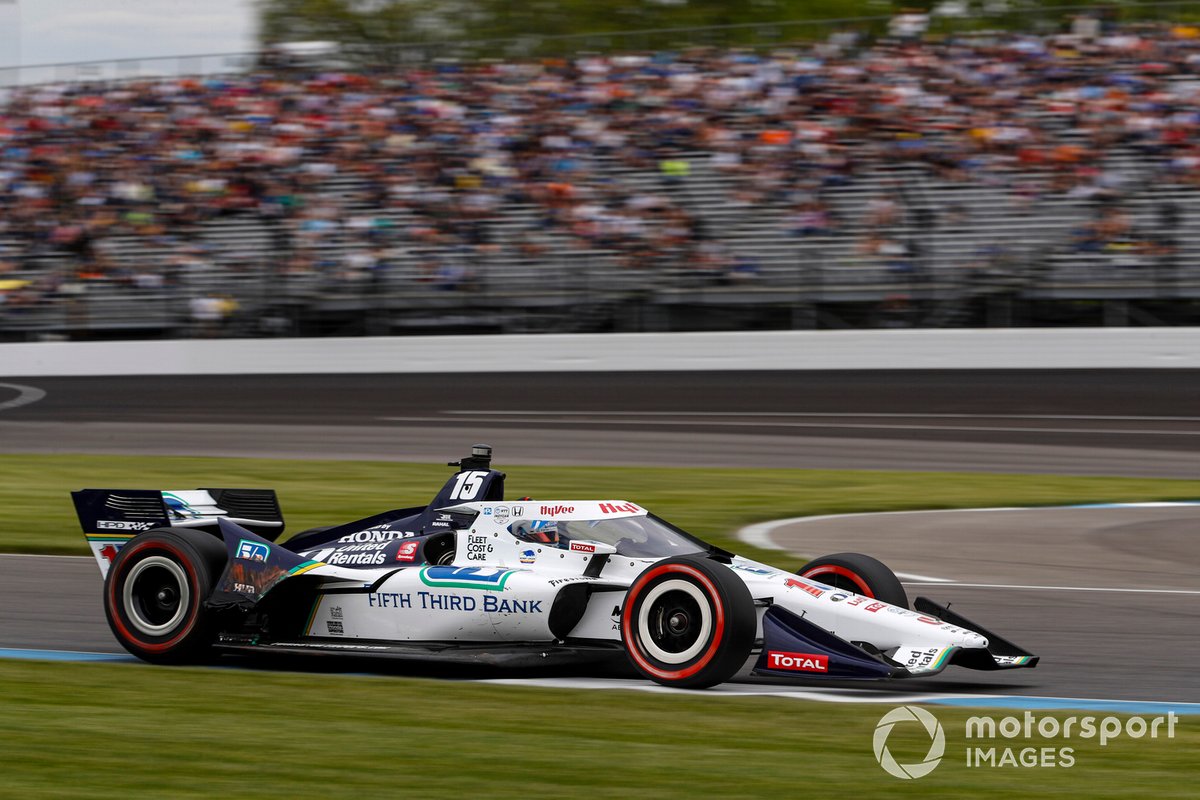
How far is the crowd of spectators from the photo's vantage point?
2097 cm

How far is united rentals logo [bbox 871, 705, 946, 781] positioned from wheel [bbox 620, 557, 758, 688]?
68cm

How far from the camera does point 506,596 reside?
6.91m

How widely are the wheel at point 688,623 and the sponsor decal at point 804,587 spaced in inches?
17.2

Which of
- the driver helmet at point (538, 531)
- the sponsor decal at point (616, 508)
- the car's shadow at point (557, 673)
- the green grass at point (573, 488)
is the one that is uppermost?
the sponsor decal at point (616, 508)

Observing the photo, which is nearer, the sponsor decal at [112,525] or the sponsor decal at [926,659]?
the sponsor decal at [926,659]

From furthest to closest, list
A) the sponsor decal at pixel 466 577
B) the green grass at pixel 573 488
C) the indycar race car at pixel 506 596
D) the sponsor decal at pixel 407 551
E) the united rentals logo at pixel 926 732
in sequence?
the green grass at pixel 573 488
the sponsor decal at pixel 407 551
the sponsor decal at pixel 466 577
the indycar race car at pixel 506 596
the united rentals logo at pixel 926 732

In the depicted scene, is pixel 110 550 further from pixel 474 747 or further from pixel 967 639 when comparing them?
pixel 967 639

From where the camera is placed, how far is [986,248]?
20062 mm

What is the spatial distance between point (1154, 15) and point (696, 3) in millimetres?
14736

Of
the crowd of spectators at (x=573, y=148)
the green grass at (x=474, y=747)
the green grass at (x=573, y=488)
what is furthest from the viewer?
the crowd of spectators at (x=573, y=148)

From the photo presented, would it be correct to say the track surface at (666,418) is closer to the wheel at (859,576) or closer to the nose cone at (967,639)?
the wheel at (859,576)

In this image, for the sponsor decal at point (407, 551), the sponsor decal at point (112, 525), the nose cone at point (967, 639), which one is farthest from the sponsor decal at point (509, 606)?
the sponsor decal at point (112, 525)

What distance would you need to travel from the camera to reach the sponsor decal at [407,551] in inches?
285

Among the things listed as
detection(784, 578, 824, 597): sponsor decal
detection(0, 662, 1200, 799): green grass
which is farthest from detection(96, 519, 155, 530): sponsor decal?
detection(784, 578, 824, 597): sponsor decal
